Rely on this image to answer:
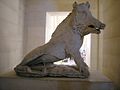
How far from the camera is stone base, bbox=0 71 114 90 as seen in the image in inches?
43.4

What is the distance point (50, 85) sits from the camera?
1128mm

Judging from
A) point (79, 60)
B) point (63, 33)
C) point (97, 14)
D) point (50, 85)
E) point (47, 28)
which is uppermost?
point (97, 14)

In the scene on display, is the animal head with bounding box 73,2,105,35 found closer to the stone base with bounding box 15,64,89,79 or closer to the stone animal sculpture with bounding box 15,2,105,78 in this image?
the stone animal sculpture with bounding box 15,2,105,78

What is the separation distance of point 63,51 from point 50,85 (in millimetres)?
227

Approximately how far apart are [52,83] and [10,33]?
2.66 feet

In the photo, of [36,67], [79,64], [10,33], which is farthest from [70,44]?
[10,33]

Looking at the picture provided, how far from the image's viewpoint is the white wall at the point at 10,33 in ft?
5.09

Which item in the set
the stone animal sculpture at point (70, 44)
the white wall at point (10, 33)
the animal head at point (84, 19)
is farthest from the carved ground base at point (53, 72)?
the white wall at point (10, 33)

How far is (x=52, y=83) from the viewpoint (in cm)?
112

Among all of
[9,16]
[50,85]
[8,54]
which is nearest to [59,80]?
[50,85]

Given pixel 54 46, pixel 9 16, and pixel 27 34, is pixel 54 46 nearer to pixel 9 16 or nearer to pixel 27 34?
pixel 9 16

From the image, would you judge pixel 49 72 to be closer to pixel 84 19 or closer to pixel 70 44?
pixel 70 44

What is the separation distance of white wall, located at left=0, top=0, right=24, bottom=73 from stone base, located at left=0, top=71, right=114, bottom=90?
41cm

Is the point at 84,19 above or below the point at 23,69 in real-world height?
above
